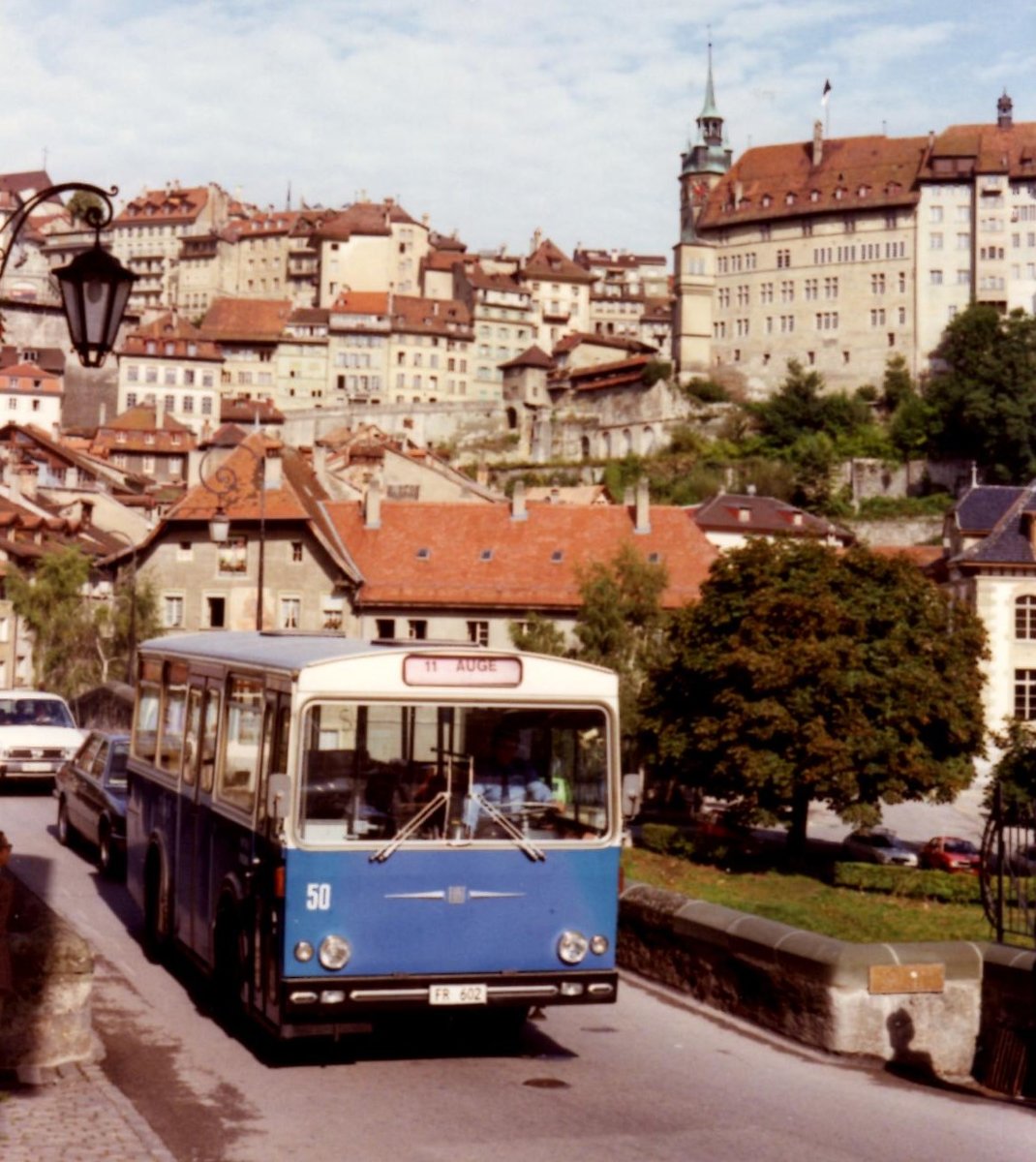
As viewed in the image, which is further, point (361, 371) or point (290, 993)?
point (361, 371)

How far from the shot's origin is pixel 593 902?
11188mm

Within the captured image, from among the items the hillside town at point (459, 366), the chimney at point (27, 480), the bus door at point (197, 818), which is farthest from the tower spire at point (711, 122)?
the bus door at point (197, 818)

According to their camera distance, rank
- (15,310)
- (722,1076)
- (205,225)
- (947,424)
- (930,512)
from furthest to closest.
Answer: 1. (205,225)
2. (15,310)
3. (947,424)
4. (930,512)
5. (722,1076)

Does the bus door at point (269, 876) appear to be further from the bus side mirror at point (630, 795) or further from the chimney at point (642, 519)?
the chimney at point (642, 519)

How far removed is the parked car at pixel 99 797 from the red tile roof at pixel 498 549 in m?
38.4

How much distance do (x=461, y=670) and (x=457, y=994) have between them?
2.13 meters

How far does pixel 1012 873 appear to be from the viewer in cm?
1261

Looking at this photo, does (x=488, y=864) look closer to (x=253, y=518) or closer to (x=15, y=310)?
(x=253, y=518)

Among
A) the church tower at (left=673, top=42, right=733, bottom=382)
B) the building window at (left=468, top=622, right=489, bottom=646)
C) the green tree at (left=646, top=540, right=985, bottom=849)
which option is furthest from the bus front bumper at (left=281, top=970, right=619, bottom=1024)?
the church tower at (left=673, top=42, right=733, bottom=382)

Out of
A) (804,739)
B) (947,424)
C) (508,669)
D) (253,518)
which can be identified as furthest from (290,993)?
(947,424)

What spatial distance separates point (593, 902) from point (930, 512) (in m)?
107

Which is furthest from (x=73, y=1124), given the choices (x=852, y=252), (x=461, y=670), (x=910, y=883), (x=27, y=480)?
(x=852, y=252)

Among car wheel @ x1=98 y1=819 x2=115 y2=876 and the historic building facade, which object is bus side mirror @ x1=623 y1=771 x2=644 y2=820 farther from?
the historic building facade

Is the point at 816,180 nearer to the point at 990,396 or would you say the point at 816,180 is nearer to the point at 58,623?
the point at 990,396
